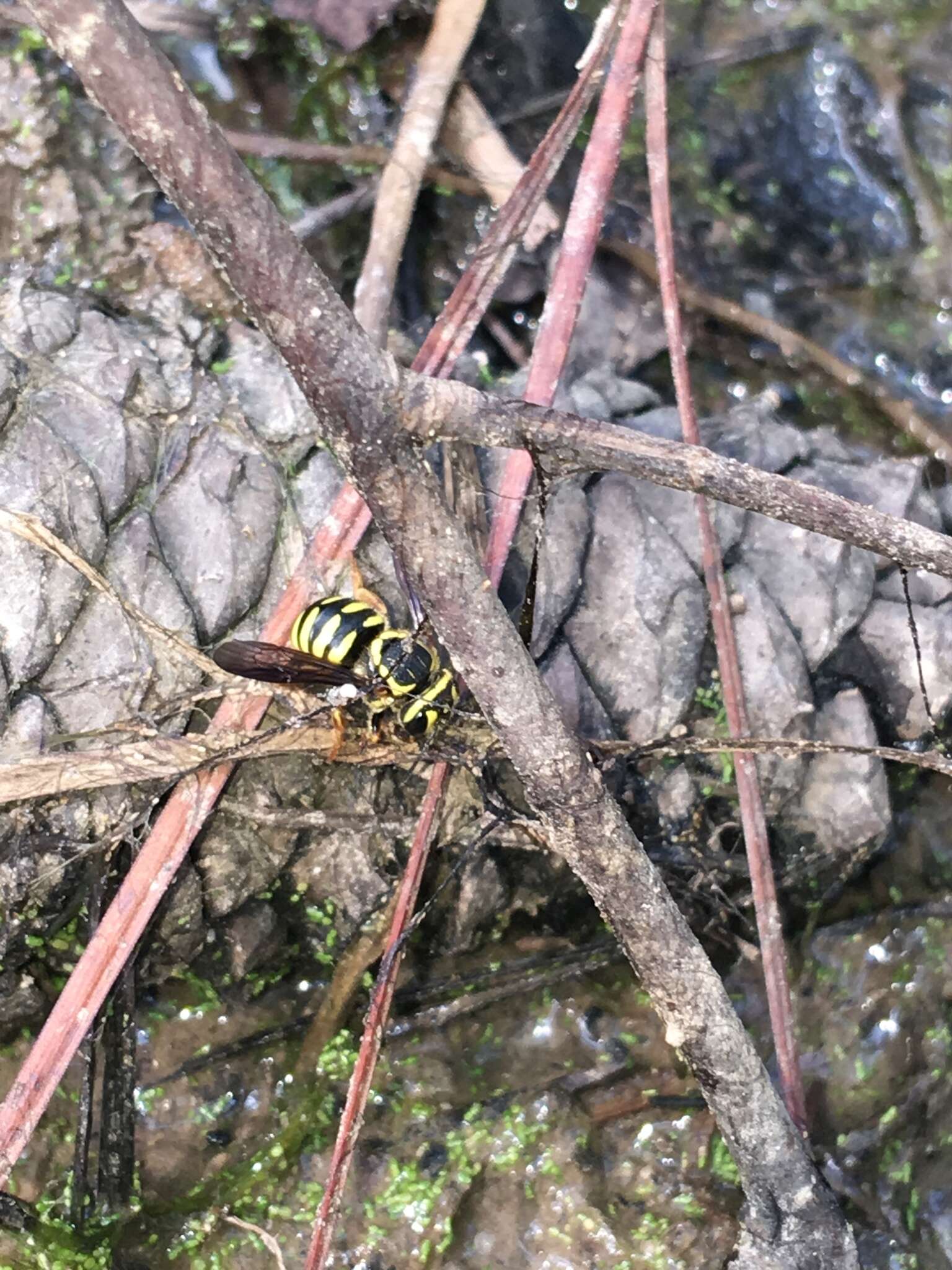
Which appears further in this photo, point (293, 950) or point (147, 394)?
point (293, 950)

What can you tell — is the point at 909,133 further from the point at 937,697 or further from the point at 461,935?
the point at 461,935

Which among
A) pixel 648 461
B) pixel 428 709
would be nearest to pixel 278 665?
pixel 428 709

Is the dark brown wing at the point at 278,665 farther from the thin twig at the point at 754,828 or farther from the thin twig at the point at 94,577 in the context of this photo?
the thin twig at the point at 754,828

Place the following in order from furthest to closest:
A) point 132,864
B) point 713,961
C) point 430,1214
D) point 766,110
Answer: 1. point 766,110
2. point 713,961
3. point 430,1214
4. point 132,864

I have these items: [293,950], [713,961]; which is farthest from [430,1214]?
[713,961]

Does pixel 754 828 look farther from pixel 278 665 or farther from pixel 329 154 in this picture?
pixel 329 154

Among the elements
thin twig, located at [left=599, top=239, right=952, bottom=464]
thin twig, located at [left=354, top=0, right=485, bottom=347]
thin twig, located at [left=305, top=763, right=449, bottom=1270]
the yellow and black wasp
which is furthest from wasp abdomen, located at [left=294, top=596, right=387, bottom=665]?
thin twig, located at [left=599, top=239, right=952, bottom=464]
